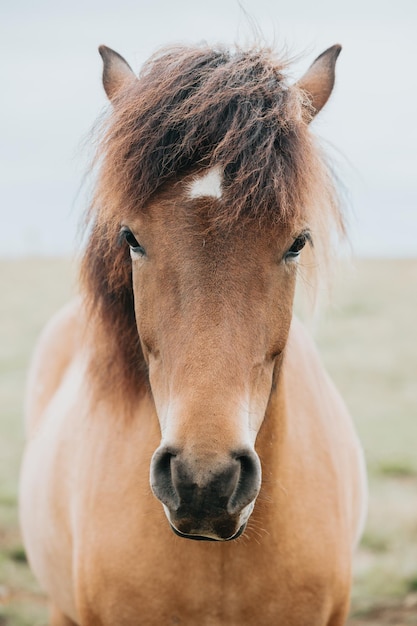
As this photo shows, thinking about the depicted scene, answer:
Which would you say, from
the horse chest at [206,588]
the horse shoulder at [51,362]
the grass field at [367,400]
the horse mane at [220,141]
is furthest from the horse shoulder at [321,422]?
the horse shoulder at [51,362]

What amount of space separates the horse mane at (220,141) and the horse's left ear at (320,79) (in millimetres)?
133

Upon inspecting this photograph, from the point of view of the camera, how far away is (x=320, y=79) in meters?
2.60

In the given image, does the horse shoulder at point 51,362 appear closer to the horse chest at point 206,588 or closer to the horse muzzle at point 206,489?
the horse chest at point 206,588

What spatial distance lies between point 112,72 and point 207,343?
1.20 metres

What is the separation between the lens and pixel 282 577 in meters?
2.57

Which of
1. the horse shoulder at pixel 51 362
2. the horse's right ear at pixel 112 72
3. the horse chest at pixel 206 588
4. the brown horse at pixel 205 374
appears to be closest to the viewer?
the brown horse at pixel 205 374

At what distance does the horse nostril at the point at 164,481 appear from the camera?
6.44 ft

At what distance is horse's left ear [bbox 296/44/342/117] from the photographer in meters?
2.56

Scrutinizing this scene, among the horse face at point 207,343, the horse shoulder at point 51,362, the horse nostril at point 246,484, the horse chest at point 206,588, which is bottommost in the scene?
the horse shoulder at point 51,362

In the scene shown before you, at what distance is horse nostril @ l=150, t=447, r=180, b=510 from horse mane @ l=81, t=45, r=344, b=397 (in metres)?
0.68

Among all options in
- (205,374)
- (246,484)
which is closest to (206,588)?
(246,484)

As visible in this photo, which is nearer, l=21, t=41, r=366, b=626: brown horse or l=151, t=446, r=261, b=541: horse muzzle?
l=151, t=446, r=261, b=541: horse muzzle

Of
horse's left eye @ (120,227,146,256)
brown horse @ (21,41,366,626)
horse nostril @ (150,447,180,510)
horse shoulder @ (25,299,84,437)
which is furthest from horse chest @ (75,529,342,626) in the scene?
horse shoulder @ (25,299,84,437)

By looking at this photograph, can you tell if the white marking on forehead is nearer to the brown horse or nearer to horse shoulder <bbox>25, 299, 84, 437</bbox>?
the brown horse
